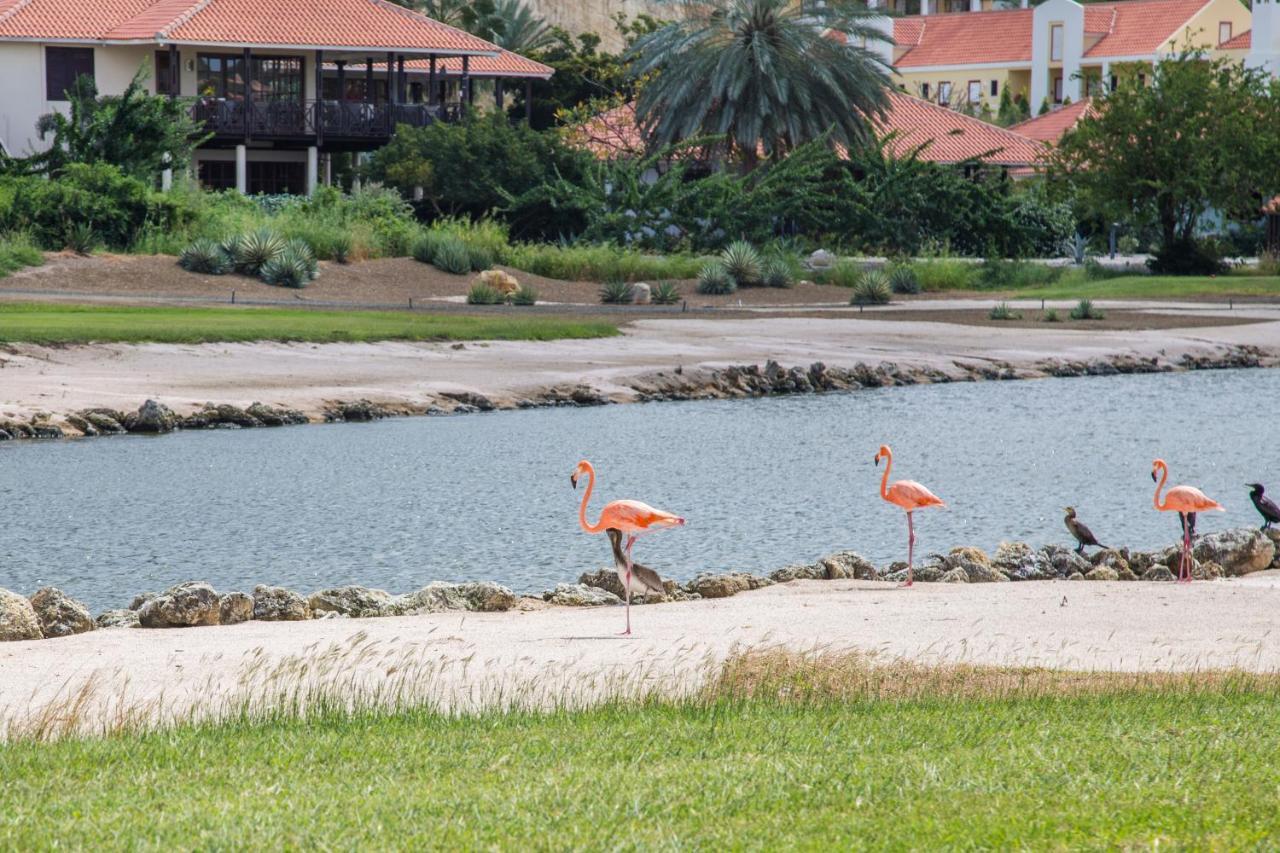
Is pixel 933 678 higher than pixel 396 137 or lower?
lower

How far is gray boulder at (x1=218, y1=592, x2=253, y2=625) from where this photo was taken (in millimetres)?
12453

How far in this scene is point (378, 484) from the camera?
2041 cm

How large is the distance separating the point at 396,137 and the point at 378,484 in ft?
112

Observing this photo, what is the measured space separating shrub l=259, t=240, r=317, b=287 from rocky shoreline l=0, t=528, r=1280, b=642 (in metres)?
24.9

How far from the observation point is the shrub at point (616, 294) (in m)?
40.8

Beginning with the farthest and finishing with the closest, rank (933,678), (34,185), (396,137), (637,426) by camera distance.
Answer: (396,137), (34,185), (637,426), (933,678)

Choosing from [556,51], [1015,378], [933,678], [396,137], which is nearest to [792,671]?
[933,678]

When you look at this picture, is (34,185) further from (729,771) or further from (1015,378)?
(729,771)

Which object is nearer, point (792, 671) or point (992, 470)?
point (792, 671)

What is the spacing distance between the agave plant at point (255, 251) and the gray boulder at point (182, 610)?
27.6 metres

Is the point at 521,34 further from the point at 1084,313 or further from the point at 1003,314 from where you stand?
the point at 1084,313

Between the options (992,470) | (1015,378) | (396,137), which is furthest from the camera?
(396,137)

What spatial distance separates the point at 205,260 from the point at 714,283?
11364 mm

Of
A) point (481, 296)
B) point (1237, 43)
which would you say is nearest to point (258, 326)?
point (481, 296)
